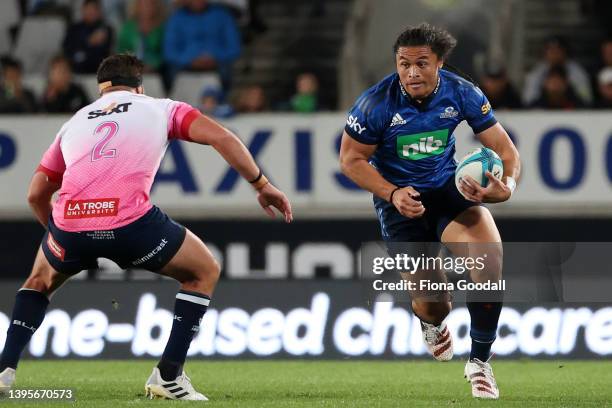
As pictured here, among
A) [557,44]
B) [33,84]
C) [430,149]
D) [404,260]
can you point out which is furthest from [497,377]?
[33,84]

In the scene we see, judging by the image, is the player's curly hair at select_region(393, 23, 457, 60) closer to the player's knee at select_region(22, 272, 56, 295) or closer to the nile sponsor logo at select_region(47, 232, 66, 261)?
the nile sponsor logo at select_region(47, 232, 66, 261)

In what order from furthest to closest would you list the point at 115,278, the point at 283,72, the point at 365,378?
the point at 283,72 < the point at 115,278 < the point at 365,378

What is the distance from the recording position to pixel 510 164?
775 cm

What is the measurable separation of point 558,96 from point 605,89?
49 cm

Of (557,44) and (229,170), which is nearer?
(229,170)

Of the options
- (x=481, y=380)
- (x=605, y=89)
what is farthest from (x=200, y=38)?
(x=481, y=380)

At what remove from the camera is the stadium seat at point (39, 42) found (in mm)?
15156

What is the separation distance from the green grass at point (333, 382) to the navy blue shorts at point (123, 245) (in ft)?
2.47

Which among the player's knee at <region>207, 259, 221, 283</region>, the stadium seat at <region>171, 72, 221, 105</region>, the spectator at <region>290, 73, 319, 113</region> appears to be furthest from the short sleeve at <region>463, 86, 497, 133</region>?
the stadium seat at <region>171, 72, 221, 105</region>

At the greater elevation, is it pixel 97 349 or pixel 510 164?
pixel 510 164

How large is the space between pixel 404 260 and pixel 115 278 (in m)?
4.70

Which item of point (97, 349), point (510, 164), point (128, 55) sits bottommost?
point (97, 349)

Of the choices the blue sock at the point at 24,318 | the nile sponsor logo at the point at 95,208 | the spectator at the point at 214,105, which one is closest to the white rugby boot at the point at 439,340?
the nile sponsor logo at the point at 95,208

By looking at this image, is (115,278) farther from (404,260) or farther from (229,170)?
(404,260)
